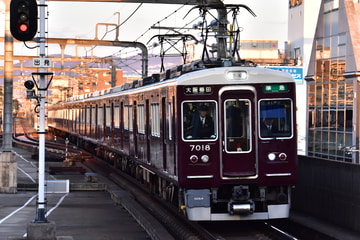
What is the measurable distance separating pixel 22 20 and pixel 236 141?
421cm

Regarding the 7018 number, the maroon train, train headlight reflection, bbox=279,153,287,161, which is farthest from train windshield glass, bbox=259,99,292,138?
the 7018 number

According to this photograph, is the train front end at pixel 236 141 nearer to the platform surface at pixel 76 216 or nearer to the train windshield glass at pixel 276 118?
the train windshield glass at pixel 276 118

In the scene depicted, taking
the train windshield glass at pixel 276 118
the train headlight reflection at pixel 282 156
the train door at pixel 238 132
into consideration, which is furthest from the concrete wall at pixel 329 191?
the train door at pixel 238 132

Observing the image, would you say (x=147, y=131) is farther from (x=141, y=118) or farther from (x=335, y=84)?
(x=335, y=84)

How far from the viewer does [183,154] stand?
12602 millimetres

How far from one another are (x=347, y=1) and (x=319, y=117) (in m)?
5.80

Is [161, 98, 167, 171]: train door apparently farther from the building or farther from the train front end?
the building

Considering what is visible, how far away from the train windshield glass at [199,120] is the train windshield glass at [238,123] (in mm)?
251

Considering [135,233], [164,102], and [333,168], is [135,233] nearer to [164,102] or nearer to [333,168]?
[164,102]

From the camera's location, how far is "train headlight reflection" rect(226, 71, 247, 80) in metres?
12.8

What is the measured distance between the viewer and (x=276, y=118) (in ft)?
42.1

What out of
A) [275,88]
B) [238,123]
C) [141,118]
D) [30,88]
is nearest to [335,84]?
[141,118]

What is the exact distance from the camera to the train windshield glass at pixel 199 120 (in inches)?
500

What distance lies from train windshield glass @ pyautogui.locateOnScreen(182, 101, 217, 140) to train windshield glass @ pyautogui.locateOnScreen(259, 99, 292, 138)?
0.86 metres
